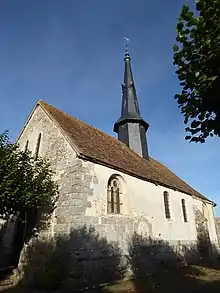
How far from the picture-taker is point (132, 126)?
18.3 m

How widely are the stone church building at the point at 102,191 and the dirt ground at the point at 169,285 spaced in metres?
1.68

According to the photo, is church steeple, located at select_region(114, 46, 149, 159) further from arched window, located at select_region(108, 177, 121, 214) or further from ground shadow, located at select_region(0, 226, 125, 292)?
ground shadow, located at select_region(0, 226, 125, 292)

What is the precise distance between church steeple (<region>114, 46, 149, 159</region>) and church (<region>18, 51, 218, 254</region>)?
0.81 m

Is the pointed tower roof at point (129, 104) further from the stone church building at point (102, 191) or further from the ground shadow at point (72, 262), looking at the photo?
the ground shadow at point (72, 262)

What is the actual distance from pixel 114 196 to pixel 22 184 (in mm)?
4220

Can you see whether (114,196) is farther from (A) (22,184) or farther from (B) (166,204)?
(B) (166,204)

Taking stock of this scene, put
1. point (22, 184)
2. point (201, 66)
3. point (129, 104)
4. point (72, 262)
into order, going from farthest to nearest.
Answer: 1. point (129, 104)
2. point (22, 184)
3. point (72, 262)
4. point (201, 66)

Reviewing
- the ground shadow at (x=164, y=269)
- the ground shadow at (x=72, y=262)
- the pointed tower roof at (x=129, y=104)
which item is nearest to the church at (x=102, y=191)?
the ground shadow at (x=72, y=262)

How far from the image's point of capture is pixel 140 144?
1766cm

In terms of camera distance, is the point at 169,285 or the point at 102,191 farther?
the point at 102,191

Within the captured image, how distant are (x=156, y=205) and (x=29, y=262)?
691 centimetres

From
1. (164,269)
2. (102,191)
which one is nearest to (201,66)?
(102,191)

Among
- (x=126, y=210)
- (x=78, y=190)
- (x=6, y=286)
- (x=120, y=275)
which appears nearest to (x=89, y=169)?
(x=78, y=190)

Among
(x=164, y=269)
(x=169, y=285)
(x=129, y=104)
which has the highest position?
(x=129, y=104)
